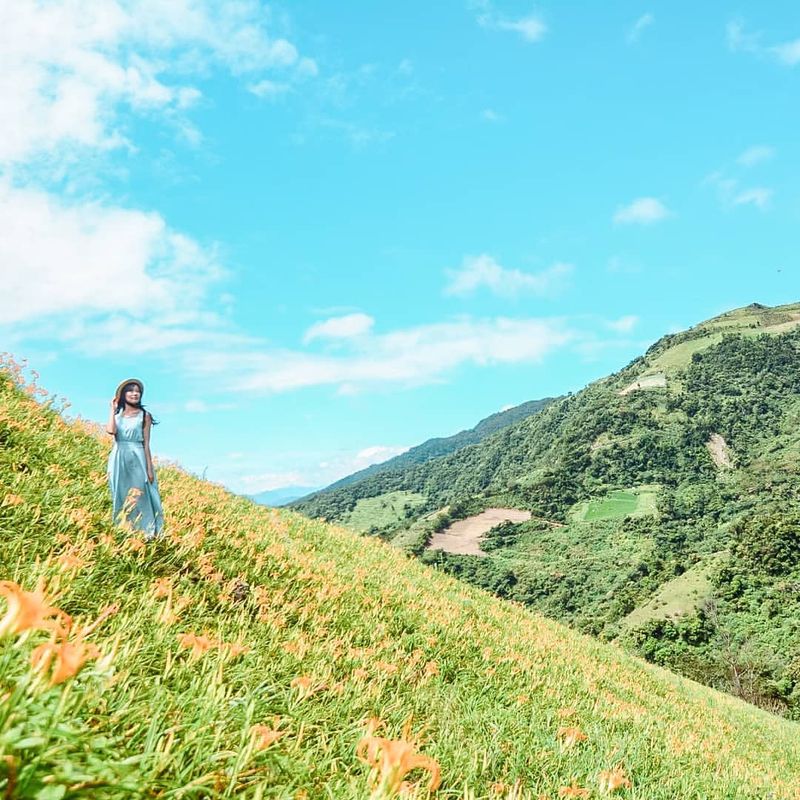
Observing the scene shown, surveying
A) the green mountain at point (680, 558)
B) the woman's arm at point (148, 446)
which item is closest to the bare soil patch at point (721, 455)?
the green mountain at point (680, 558)

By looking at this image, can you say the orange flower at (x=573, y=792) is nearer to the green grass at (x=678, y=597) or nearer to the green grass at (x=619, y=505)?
the green grass at (x=678, y=597)

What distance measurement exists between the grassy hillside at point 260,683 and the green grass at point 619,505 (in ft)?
576

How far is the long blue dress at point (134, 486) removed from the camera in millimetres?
4980

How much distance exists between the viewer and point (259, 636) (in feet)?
12.4

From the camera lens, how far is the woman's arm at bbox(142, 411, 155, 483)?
18.0ft

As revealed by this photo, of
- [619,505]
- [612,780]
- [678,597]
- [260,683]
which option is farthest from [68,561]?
[619,505]

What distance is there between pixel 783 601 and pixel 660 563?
3325 cm

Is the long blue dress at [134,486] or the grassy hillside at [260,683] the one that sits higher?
the long blue dress at [134,486]

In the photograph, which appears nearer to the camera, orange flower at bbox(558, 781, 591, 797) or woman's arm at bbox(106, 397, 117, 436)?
orange flower at bbox(558, 781, 591, 797)

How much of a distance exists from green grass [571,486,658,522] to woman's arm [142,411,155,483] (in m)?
177

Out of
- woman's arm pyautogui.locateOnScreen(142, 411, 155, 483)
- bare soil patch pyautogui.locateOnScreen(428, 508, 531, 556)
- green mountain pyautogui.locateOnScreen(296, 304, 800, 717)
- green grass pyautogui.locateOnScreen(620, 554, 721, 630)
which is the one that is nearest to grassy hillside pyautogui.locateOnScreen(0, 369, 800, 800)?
woman's arm pyautogui.locateOnScreen(142, 411, 155, 483)

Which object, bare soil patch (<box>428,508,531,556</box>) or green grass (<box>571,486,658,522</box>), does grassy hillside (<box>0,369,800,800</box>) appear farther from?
green grass (<box>571,486,658,522</box>)

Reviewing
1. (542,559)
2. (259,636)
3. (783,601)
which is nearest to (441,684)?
(259,636)

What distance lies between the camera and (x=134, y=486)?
209 inches
